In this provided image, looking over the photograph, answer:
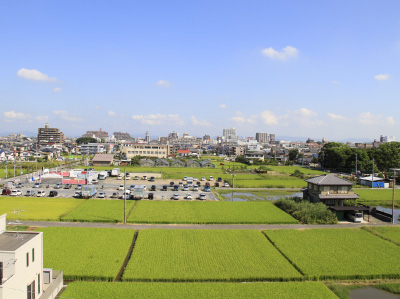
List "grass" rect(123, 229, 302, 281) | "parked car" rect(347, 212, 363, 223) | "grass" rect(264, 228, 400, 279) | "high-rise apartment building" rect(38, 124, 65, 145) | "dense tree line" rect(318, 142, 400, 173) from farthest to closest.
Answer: "high-rise apartment building" rect(38, 124, 65, 145) < "dense tree line" rect(318, 142, 400, 173) < "parked car" rect(347, 212, 363, 223) < "grass" rect(264, 228, 400, 279) < "grass" rect(123, 229, 302, 281)

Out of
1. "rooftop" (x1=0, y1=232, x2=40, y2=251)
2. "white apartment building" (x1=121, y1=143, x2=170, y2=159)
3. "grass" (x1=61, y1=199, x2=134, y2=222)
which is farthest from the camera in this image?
"white apartment building" (x1=121, y1=143, x2=170, y2=159)

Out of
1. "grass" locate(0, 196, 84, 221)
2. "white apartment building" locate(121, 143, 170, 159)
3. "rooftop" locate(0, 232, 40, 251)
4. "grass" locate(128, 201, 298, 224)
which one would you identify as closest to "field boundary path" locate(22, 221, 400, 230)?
"grass" locate(128, 201, 298, 224)

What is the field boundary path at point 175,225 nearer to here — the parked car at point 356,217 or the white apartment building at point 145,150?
the parked car at point 356,217

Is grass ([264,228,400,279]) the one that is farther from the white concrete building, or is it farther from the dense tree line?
the dense tree line

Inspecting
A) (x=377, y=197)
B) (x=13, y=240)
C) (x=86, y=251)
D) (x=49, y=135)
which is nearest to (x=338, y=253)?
(x=86, y=251)

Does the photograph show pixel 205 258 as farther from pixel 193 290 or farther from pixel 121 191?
pixel 121 191

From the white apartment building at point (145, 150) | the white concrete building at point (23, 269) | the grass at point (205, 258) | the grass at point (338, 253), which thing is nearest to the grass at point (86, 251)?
the grass at point (205, 258)
